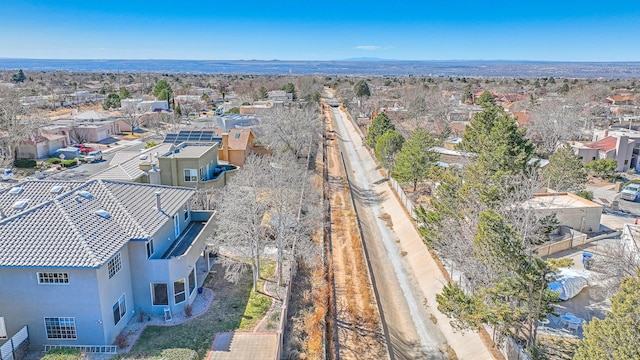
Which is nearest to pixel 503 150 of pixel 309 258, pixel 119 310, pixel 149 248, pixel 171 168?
pixel 309 258

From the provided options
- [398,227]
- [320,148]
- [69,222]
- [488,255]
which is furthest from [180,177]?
[320,148]

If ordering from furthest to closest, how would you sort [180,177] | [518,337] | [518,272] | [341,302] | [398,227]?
[398,227] < [180,177] < [341,302] < [518,337] < [518,272]

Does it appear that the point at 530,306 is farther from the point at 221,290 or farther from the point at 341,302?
the point at 221,290

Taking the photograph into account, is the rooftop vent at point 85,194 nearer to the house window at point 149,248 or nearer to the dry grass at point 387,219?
the house window at point 149,248

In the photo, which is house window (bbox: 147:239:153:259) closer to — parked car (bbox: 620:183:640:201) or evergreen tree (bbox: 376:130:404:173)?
evergreen tree (bbox: 376:130:404:173)

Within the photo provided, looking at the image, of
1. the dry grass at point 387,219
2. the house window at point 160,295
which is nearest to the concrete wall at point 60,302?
the house window at point 160,295
